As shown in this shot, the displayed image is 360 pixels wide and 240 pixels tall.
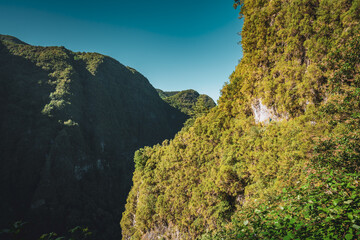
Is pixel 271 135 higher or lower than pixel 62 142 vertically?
higher

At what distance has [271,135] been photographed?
12.5 meters

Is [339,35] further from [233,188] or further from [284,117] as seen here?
[233,188]

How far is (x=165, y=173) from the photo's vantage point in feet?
76.1

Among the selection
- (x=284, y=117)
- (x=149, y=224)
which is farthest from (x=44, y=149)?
(x=284, y=117)

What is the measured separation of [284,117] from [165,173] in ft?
54.8

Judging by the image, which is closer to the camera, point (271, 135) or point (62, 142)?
point (271, 135)

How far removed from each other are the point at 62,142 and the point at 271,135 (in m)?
82.1

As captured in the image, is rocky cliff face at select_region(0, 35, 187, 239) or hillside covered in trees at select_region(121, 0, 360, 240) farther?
rocky cliff face at select_region(0, 35, 187, 239)

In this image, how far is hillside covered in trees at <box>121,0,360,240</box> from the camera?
652cm

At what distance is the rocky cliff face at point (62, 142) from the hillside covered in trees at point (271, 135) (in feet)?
184

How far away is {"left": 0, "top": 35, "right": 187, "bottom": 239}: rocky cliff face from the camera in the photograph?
2352 inches

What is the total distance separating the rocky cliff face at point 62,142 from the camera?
59750 mm

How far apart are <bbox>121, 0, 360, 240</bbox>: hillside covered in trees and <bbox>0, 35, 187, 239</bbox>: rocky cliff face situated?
56.1m

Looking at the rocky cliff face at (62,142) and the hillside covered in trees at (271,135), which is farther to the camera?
the rocky cliff face at (62,142)
